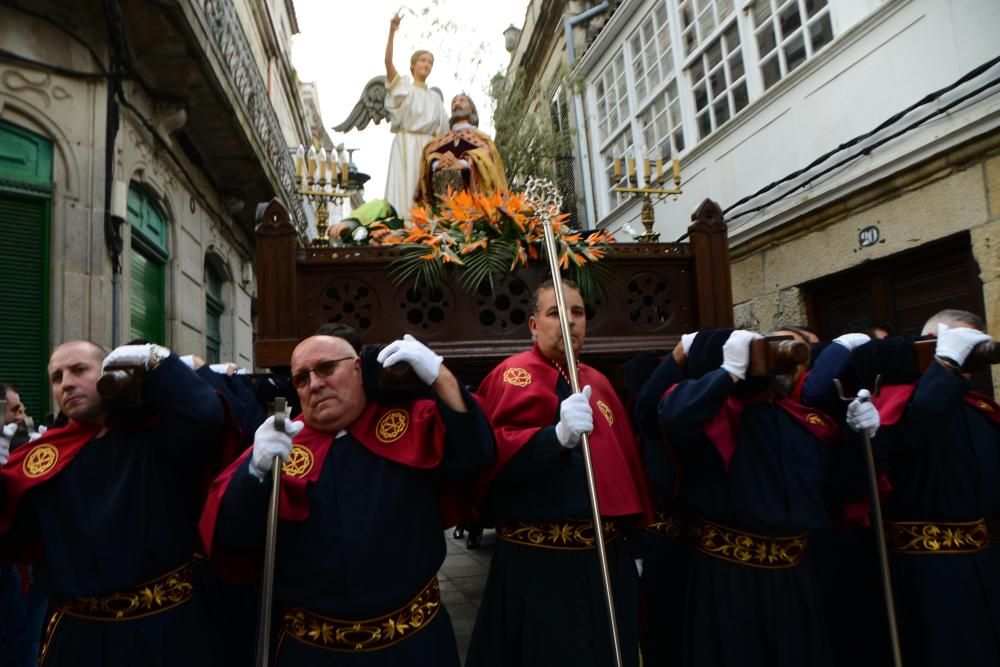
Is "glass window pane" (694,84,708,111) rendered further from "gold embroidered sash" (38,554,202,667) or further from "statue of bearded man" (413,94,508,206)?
"gold embroidered sash" (38,554,202,667)

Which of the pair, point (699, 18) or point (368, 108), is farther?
point (699, 18)

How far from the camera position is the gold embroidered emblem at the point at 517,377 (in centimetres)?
296

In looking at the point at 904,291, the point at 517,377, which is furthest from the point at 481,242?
the point at 904,291

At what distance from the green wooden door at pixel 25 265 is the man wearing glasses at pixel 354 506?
5.33m

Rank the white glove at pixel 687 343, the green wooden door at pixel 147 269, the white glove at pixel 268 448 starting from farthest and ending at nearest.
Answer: the green wooden door at pixel 147 269, the white glove at pixel 687 343, the white glove at pixel 268 448

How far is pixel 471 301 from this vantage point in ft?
13.2

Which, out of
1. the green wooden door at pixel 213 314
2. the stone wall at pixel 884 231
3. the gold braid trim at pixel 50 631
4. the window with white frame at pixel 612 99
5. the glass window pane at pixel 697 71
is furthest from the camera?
the green wooden door at pixel 213 314

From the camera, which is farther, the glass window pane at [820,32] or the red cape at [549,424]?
the glass window pane at [820,32]

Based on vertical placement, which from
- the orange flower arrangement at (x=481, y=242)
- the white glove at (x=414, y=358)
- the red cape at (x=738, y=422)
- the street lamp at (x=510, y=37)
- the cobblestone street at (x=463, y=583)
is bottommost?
the cobblestone street at (x=463, y=583)

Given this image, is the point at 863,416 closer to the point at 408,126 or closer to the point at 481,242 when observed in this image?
the point at 481,242

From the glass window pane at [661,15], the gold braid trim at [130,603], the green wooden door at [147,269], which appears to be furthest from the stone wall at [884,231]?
the green wooden door at [147,269]

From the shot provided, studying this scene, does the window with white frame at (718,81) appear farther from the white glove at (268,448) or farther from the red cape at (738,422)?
the white glove at (268,448)

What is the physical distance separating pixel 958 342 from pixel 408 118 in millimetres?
4525

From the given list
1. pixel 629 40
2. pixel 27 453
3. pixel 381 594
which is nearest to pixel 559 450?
pixel 381 594
